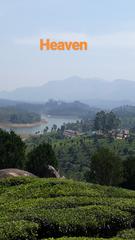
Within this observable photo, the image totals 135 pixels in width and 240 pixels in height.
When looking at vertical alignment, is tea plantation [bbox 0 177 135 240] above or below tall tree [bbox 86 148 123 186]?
above

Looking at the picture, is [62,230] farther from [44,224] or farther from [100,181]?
[100,181]

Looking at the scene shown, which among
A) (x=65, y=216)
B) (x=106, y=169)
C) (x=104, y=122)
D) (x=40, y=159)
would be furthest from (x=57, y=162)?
(x=104, y=122)

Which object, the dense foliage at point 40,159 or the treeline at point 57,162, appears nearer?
the treeline at point 57,162

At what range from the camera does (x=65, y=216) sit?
16.8m

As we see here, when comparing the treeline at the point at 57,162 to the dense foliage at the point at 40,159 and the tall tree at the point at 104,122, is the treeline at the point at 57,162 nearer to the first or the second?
the dense foliage at the point at 40,159

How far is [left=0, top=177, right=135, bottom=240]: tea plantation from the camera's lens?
50.5 feet

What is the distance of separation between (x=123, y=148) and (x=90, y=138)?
28.9m

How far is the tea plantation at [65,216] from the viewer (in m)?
15.4

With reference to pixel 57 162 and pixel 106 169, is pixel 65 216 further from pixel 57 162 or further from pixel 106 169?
pixel 57 162

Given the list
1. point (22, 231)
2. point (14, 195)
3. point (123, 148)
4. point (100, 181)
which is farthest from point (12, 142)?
point (123, 148)

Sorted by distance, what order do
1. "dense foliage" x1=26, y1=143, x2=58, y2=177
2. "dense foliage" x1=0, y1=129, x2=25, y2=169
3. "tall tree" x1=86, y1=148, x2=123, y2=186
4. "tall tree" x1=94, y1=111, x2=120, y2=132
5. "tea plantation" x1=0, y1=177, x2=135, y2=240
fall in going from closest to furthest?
"tea plantation" x1=0, y1=177, x2=135, y2=240 < "tall tree" x1=86, y1=148, x2=123, y2=186 < "dense foliage" x1=26, y1=143, x2=58, y2=177 < "dense foliage" x1=0, y1=129, x2=25, y2=169 < "tall tree" x1=94, y1=111, x2=120, y2=132

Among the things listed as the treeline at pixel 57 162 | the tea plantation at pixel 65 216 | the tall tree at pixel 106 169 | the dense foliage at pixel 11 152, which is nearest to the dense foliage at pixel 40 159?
the treeline at pixel 57 162

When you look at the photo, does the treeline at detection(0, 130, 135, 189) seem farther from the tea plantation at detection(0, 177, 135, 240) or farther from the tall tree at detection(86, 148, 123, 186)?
the tea plantation at detection(0, 177, 135, 240)

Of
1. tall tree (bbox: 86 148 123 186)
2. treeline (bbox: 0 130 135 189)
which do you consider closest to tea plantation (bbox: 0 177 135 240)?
treeline (bbox: 0 130 135 189)
